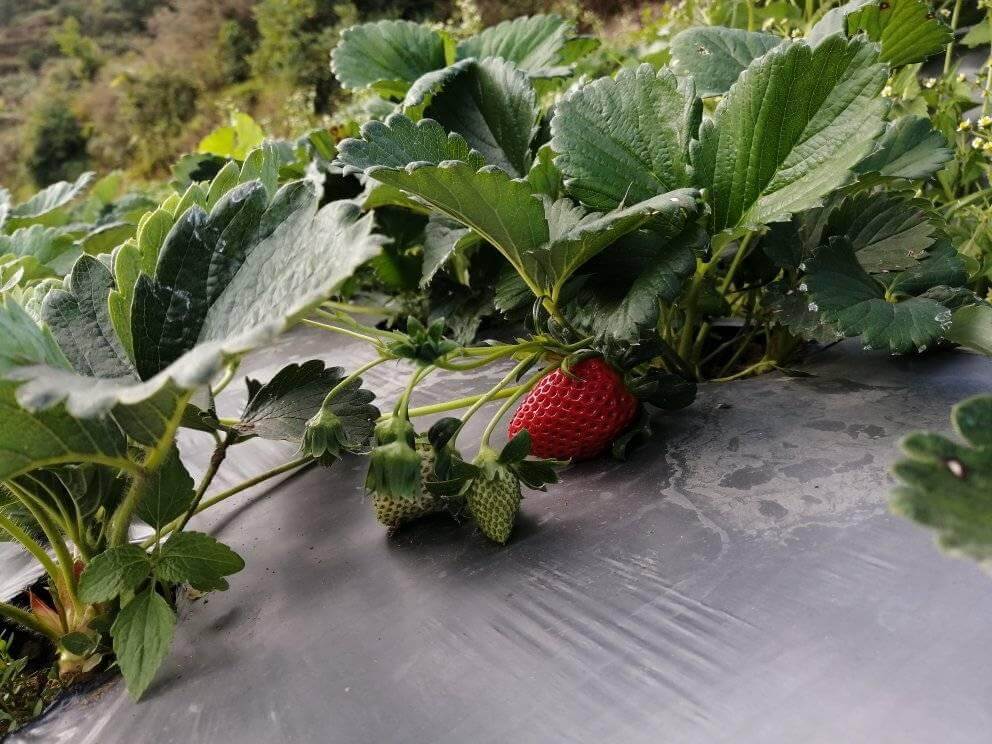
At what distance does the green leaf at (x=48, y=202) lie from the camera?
125 cm

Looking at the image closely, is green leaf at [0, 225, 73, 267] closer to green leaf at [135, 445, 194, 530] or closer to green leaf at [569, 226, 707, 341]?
green leaf at [135, 445, 194, 530]

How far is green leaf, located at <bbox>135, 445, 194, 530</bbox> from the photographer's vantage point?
594 mm

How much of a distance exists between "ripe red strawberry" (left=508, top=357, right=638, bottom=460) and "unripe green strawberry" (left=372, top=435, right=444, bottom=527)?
0.10 m

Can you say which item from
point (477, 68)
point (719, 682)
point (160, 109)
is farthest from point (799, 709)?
point (160, 109)

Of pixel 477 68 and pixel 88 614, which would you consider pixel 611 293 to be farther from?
pixel 88 614

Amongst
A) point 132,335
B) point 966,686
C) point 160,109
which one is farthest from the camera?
point 160,109

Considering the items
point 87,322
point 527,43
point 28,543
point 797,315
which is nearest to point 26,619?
point 28,543

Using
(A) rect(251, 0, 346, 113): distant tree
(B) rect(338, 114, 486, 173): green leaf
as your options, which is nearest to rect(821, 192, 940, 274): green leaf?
(B) rect(338, 114, 486, 173): green leaf

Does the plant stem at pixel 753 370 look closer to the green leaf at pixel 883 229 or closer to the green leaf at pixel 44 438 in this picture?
the green leaf at pixel 883 229

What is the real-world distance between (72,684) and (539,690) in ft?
1.27

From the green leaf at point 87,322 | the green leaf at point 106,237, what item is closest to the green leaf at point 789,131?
the green leaf at point 87,322

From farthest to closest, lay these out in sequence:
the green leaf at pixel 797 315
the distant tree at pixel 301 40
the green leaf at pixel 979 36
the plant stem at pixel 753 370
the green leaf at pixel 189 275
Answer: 1. the distant tree at pixel 301 40
2. the green leaf at pixel 979 36
3. the plant stem at pixel 753 370
4. the green leaf at pixel 797 315
5. the green leaf at pixel 189 275

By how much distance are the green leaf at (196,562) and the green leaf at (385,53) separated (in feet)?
2.52

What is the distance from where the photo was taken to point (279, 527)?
75 cm
